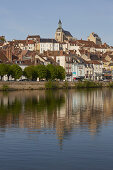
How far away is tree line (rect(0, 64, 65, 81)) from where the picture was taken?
96406mm

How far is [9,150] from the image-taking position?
73.8 feet

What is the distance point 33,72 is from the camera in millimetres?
102000

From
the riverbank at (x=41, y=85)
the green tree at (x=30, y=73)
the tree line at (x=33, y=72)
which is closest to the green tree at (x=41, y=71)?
the tree line at (x=33, y=72)

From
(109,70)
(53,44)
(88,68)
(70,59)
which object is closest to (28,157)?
(70,59)

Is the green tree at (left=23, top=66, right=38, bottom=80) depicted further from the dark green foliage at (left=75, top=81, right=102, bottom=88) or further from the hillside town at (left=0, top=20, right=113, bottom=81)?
the dark green foliage at (left=75, top=81, right=102, bottom=88)

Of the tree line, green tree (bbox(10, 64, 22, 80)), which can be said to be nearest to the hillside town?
the tree line

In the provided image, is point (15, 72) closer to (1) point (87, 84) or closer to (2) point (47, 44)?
(1) point (87, 84)

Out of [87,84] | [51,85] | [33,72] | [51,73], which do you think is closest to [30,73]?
[33,72]

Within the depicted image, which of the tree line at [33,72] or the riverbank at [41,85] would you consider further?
the tree line at [33,72]

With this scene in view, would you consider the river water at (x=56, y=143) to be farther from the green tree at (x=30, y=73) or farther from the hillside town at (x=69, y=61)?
the hillside town at (x=69, y=61)

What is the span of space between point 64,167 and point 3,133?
30.6 feet

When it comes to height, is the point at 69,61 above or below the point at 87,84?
above

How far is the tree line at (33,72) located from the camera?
96406 millimetres

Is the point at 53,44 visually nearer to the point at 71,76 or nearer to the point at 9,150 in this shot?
the point at 71,76
